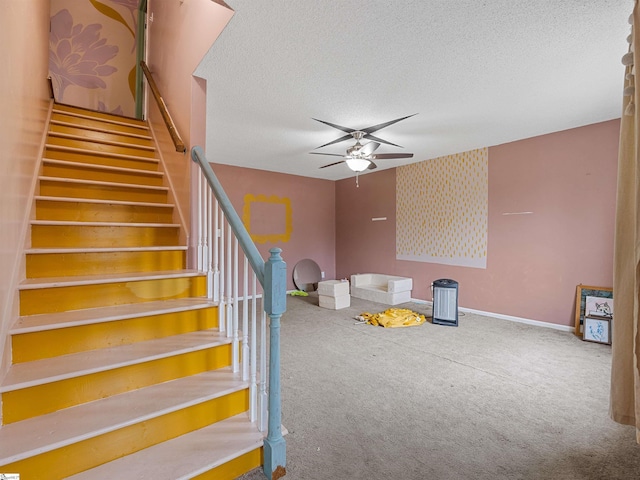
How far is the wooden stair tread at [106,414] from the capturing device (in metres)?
1.10

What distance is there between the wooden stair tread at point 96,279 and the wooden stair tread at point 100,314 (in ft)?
0.51

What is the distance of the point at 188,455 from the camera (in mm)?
1310

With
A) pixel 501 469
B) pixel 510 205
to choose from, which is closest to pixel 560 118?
pixel 510 205

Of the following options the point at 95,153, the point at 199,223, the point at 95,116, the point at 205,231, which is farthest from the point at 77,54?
the point at 205,231

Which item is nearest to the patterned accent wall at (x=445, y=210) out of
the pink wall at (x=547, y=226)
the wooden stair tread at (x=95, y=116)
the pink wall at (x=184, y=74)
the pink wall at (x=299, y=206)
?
the pink wall at (x=547, y=226)

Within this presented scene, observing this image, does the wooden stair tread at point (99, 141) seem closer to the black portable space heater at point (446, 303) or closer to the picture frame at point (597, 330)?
the black portable space heater at point (446, 303)

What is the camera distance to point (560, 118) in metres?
3.25

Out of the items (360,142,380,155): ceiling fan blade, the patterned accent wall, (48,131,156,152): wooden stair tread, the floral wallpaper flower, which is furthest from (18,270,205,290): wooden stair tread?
the patterned accent wall

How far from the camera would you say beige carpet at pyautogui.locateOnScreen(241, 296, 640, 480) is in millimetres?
1535

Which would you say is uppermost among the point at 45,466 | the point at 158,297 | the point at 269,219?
the point at 269,219

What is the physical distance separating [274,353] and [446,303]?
3145 millimetres

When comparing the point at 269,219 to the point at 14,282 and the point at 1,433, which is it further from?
the point at 1,433

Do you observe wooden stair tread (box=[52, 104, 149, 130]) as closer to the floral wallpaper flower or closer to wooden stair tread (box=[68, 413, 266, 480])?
the floral wallpaper flower

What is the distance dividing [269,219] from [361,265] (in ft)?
7.07
